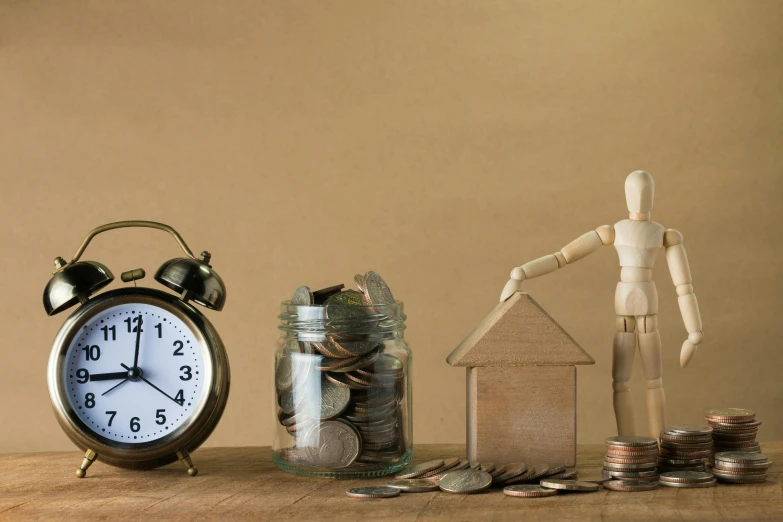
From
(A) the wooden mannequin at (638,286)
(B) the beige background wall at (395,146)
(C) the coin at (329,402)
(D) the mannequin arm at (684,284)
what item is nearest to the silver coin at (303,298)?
(C) the coin at (329,402)

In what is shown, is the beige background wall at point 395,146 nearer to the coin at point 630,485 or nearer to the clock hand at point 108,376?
the clock hand at point 108,376

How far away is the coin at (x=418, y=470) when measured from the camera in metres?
1.26

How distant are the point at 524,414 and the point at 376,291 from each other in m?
0.29

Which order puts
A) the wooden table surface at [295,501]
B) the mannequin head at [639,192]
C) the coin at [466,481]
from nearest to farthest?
1. the wooden table surface at [295,501]
2. the coin at [466,481]
3. the mannequin head at [639,192]

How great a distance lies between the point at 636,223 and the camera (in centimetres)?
145

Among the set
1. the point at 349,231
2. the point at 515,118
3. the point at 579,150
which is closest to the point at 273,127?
the point at 349,231

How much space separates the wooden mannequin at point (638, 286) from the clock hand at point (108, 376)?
2.14 feet

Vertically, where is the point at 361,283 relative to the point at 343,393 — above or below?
above

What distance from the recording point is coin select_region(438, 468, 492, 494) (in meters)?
1.19

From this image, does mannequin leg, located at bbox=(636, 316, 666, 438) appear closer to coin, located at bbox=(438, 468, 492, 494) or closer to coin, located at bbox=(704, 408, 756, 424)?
coin, located at bbox=(704, 408, 756, 424)

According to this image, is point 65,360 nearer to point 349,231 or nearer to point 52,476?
point 52,476

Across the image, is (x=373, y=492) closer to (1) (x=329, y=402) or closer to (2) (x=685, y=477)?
(1) (x=329, y=402)

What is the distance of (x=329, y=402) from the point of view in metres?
1.27

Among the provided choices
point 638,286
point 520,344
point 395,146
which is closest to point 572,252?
point 638,286
